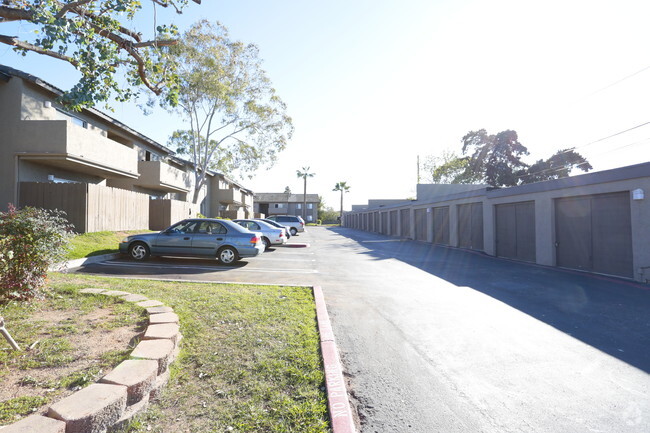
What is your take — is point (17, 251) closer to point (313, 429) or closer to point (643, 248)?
point (313, 429)

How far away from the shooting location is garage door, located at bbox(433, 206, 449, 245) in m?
21.3

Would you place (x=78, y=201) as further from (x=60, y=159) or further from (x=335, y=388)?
(x=335, y=388)

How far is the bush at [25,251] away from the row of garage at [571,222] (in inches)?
509

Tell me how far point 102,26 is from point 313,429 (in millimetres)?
7622

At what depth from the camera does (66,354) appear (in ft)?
11.1

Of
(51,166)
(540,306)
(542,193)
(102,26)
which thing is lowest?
(540,306)

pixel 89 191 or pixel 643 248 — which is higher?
pixel 89 191

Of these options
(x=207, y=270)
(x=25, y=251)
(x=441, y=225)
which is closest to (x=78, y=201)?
(x=207, y=270)

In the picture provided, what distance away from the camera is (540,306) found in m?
6.53

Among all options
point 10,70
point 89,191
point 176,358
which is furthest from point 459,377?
point 10,70

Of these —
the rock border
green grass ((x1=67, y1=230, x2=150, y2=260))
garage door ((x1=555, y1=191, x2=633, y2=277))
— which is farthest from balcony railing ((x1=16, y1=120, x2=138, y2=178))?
garage door ((x1=555, y1=191, x2=633, y2=277))

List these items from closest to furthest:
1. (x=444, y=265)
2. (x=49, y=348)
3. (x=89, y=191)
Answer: (x=49, y=348)
(x=444, y=265)
(x=89, y=191)

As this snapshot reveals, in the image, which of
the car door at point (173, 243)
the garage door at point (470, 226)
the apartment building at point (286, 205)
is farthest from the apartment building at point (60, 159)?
the apartment building at point (286, 205)

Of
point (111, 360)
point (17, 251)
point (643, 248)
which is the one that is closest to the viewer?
point (111, 360)
